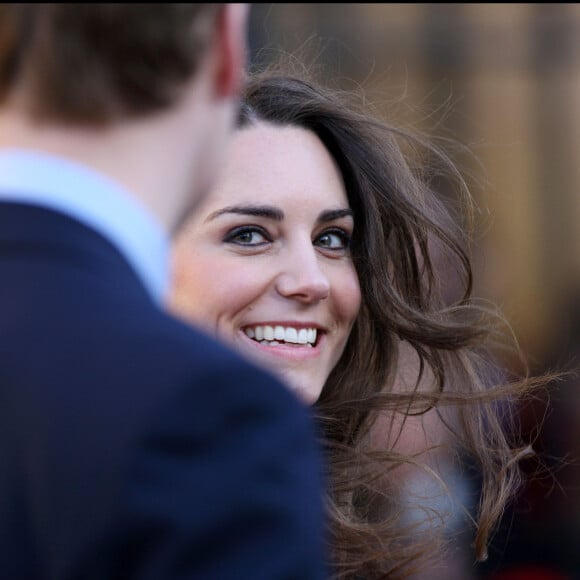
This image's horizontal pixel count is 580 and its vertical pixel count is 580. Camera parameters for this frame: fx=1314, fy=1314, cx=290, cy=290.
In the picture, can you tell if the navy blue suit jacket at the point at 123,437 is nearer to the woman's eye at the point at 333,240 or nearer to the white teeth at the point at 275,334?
the white teeth at the point at 275,334

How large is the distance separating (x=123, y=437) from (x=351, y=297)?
75.6 inches

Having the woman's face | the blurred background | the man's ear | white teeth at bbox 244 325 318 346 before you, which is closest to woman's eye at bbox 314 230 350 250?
the woman's face

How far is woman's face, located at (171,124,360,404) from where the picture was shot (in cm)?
274

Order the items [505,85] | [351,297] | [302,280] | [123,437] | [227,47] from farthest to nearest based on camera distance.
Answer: [505,85] < [351,297] < [302,280] < [227,47] < [123,437]

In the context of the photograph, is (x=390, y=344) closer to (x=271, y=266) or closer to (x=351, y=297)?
(x=351, y=297)

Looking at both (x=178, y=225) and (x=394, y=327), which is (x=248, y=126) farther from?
(x=178, y=225)

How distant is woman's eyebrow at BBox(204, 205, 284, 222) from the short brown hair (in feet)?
5.72

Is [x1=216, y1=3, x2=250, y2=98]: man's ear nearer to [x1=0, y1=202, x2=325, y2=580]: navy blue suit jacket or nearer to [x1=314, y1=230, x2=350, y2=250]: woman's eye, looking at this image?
[x1=0, y1=202, x2=325, y2=580]: navy blue suit jacket

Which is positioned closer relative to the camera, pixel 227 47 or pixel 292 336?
pixel 227 47

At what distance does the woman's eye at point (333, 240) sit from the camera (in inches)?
114

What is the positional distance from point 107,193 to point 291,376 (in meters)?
1.80

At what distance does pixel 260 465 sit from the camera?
1026 mm

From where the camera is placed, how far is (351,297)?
9.41ft

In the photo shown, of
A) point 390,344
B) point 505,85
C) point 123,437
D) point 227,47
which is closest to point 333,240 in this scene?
point 390,344
